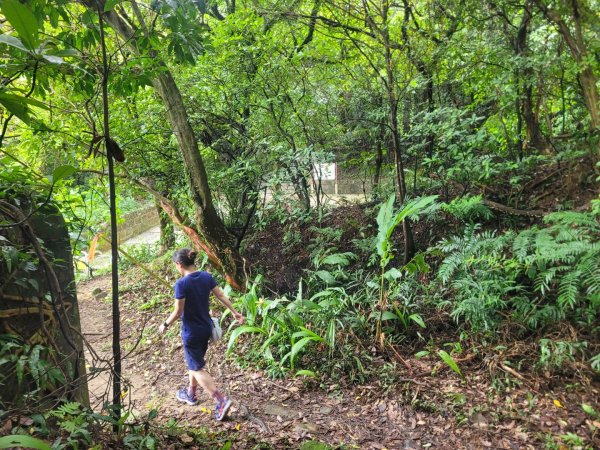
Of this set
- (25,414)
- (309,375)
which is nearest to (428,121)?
(309,375)

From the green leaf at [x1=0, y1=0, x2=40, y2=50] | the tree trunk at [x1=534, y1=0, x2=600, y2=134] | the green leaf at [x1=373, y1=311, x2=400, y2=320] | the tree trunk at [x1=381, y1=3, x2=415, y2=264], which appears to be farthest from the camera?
the tree trunk at [x1=381, y1=3, x2=415, y2=264]

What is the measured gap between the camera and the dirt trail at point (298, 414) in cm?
286

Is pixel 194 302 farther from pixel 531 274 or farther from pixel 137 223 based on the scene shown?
pixel 137 223

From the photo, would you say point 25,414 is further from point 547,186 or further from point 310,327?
point 547,186

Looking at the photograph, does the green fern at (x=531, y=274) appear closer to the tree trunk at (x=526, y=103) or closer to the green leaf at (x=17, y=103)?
the tree trunk at (x=526, y=103)

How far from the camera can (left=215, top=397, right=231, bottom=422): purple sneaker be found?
338 cm

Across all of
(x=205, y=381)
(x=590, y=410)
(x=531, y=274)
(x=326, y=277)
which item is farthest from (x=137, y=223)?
(x=590, y=410)

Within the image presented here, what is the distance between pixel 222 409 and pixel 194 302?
100 cm

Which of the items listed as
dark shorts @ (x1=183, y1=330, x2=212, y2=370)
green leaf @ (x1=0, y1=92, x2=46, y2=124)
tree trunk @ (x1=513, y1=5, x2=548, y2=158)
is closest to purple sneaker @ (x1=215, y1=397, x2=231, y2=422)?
dark shorts @ (x1=183, y1=330, x2=212, y2=370)

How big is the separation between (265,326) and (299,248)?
1956mm

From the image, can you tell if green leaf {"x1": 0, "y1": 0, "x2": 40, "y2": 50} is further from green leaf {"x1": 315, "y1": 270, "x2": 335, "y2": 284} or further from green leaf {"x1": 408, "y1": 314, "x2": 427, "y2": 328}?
green leaf {"x1": 315, "y1": 270, "x2": 335, "y2": 284}

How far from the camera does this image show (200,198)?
5.45m

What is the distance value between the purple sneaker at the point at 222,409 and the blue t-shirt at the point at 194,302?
661 mm

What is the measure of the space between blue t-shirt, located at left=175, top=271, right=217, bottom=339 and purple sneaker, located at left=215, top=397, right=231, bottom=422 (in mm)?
661
